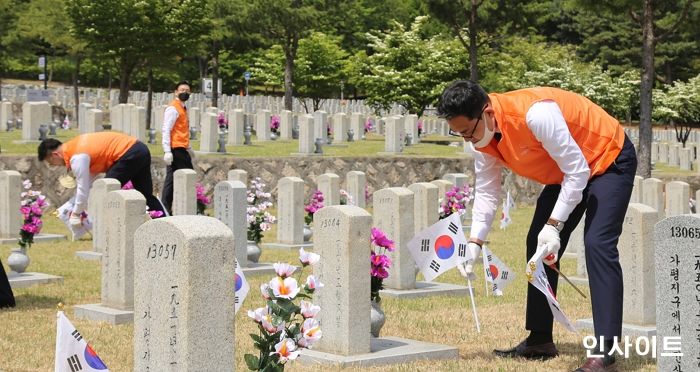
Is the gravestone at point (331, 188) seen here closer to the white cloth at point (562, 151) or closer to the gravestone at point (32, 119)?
the gravestone at point (32, 119)

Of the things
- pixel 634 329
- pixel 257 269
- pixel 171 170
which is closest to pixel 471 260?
pixel 634 329

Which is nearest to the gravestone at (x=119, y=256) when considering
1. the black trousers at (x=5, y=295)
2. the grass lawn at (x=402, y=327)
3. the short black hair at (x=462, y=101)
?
the grass lawn at (x=402, y=327)

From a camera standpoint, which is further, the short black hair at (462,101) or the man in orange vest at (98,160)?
the man in orange vest at (98,160)

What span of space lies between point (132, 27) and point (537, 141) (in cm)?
2819

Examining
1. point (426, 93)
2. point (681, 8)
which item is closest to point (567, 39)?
point (426, 93)

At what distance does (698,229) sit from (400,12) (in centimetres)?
6172

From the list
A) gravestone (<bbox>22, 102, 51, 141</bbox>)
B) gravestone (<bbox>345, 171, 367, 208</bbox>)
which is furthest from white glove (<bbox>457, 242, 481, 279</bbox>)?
gravestone (<bbox>22, 102, 51, 141</bbox>)

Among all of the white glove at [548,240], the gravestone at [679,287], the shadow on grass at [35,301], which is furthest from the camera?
the shadow on grass at [35,301]

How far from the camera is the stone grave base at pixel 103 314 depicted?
9438mm

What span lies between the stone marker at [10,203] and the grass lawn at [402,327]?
2774 millimetres

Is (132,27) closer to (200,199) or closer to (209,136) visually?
(209,136)

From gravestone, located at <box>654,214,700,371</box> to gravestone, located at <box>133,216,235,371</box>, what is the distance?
238cm

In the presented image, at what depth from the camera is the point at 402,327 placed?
9273mm

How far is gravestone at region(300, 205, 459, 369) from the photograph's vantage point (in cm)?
763
